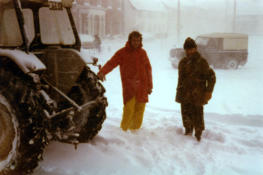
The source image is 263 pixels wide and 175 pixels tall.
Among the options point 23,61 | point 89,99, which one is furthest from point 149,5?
point 23,61

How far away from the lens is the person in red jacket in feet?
15.6

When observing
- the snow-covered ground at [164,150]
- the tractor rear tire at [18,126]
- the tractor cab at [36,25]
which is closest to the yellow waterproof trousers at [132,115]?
the snow-covered ground at [164,150]

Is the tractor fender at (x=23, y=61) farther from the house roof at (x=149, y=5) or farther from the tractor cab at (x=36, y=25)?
the house roof at (x=149, y=5)

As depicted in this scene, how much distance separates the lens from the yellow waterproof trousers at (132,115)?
4.84 m

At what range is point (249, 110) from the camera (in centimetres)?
696

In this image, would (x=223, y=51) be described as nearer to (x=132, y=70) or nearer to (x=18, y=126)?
(x=132, y=70)

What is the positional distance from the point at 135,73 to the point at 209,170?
191 cm

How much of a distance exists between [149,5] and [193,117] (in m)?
40.4

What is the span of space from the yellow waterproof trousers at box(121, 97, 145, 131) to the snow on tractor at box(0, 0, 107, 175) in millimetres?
734

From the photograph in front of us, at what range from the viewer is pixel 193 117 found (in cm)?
463

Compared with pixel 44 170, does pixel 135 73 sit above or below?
above

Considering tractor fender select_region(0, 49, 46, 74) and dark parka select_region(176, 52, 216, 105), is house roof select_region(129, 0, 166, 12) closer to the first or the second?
dark parka select_region(176, 52, 216, 105)

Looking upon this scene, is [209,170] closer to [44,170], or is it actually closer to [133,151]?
[133,151]

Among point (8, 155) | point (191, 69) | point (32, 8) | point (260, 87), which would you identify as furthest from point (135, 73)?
point (260, 87)
